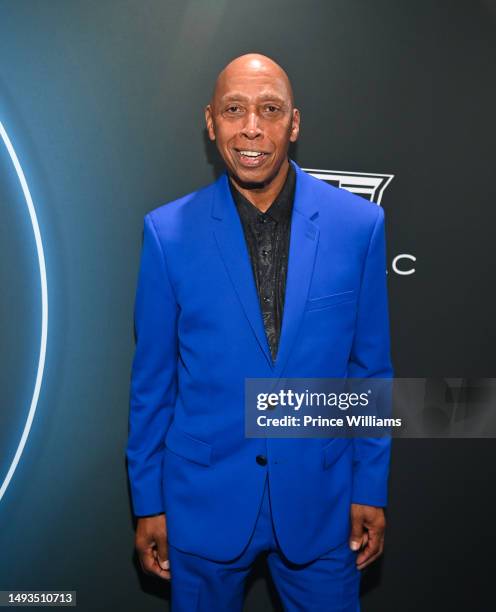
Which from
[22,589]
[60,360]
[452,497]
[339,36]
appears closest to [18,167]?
[60,360]

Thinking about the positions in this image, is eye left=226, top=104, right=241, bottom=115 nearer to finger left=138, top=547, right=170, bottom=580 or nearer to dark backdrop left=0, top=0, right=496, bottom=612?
dark backdrop left=0, top=0, right=496, bottom=612

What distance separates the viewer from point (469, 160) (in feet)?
7.45

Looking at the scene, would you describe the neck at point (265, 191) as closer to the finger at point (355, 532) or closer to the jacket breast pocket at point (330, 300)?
the jacket breast pocket at point (330, 300)

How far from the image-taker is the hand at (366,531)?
1933mm

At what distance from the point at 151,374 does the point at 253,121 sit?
2.36ft

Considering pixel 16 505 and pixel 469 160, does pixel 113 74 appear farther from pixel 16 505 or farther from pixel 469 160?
pixel 16 505

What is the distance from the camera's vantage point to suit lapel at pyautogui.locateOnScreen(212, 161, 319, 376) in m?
1.73

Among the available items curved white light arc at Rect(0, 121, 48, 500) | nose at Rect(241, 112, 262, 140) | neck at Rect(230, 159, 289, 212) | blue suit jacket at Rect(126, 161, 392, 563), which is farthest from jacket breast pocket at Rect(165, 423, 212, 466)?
nose at Rect(241, 112, 262, 140)

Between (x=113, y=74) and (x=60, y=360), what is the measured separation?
89 cm

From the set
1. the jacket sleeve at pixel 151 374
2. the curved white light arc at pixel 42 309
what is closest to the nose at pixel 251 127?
the jacket sleeve at pixel 151 374

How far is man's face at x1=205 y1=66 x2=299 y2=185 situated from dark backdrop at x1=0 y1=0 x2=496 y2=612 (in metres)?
0.36

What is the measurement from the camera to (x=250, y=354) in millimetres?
1762

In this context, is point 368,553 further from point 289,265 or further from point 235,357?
point 289,265

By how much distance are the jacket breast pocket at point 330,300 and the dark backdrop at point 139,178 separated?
0.54 m
